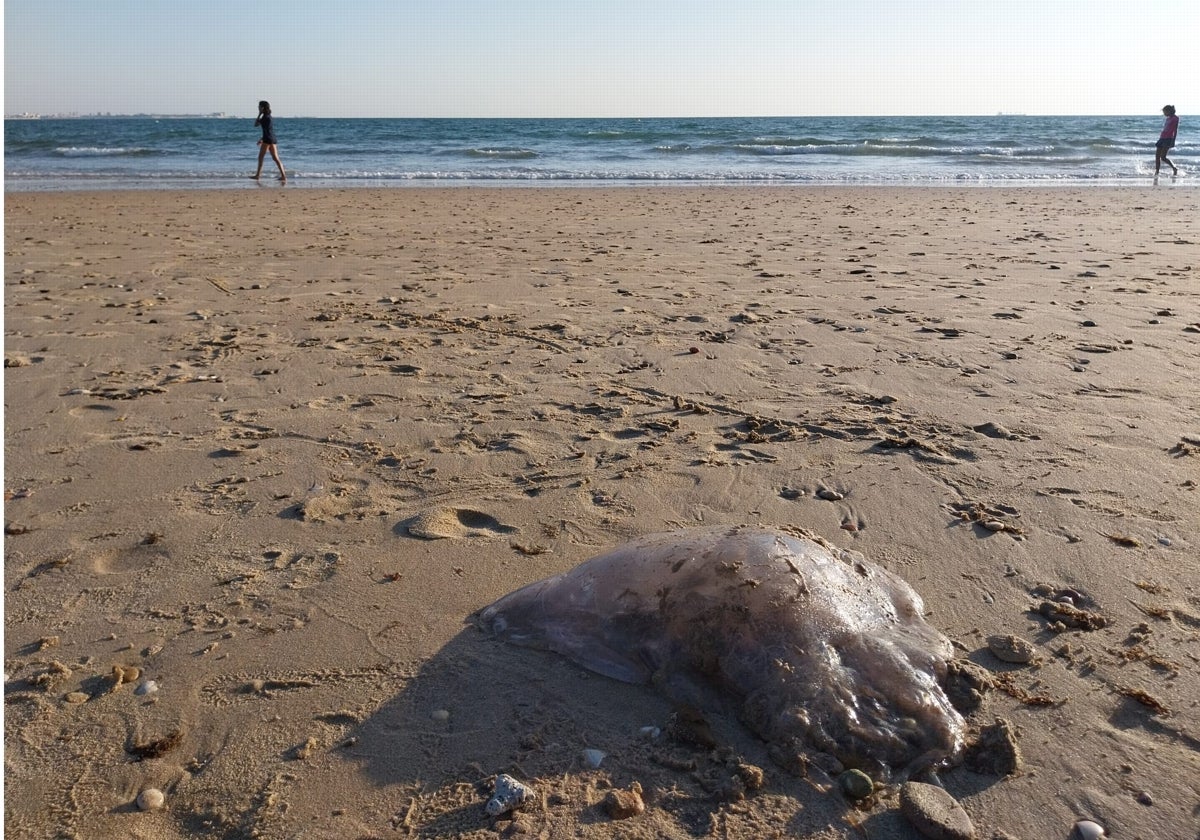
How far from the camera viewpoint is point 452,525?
316 centimetres

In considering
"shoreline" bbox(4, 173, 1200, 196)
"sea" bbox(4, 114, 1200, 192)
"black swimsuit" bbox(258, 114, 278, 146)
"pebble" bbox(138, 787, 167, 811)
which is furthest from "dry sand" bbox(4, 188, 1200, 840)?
"sea" bbox(4, 114, 1200, 192)

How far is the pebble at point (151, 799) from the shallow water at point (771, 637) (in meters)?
0.88

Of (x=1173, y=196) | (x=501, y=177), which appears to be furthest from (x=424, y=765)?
(x=501, y=177)

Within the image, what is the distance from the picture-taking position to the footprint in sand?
3100 millimetres

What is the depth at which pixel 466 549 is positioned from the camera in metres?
3.00

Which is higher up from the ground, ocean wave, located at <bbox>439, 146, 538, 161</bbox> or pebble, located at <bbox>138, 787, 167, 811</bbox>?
ocean wave, located at <bbox>439, 146, 538, 161</bbox>

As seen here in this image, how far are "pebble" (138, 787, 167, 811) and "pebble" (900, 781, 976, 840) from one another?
1.52m

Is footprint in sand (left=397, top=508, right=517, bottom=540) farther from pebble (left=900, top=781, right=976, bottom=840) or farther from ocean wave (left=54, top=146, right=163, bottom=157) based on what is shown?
ocean wave (left=54, top=146, right=163, bottom=157)

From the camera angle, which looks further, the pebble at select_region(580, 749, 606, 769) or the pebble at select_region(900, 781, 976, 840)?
the pebble at select_region(580, 749, 606, 769)

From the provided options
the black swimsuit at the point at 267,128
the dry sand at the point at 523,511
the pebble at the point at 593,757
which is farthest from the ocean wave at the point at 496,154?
the pebble at the point at 593,757

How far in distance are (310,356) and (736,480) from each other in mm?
2651

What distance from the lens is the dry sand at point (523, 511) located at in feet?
6.52

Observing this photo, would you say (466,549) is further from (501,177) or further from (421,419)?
(501,177)

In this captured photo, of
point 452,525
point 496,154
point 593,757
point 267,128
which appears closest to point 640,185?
point 267,128
